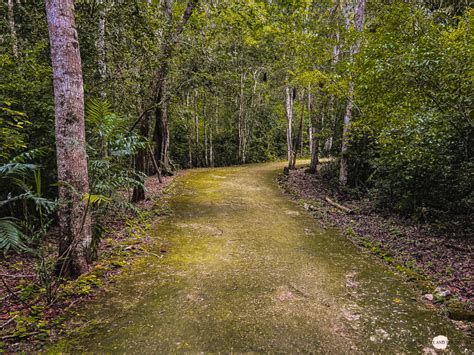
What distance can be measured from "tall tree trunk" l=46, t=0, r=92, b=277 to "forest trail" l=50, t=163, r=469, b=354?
856 millimetres

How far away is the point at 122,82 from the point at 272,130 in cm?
1617

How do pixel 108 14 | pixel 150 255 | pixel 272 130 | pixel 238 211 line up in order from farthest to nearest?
pixel 272 130 → pixel 238 211 → pixel 108 14 → pixel 150 255

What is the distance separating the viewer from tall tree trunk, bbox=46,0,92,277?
3561 millimetres

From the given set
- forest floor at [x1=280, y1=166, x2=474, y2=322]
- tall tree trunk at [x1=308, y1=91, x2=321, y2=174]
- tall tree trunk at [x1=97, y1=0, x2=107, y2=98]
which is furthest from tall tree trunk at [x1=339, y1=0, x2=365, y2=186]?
tall tree trunk at [x1=97, y1=0, x2=107, y2=98]

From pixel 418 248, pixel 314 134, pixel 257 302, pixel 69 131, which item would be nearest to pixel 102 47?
pixel 69 131

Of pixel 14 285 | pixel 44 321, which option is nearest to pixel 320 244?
pixel 44 321

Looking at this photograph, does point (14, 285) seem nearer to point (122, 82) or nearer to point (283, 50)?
point (122, 82)

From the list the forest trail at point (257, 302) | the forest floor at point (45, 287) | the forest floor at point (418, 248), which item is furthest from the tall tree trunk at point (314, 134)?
the forest floor at point (45, 287)

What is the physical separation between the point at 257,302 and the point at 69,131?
3143mm

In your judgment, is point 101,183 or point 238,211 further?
point 238,211

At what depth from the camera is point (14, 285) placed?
3.66m

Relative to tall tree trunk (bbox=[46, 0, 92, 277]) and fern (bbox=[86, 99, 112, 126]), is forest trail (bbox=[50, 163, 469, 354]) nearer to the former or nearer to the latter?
tall tree trunk (bbox=[46, 0, 92, 277])

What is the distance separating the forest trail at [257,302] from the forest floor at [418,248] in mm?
276

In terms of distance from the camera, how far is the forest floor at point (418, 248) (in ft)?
11.9
